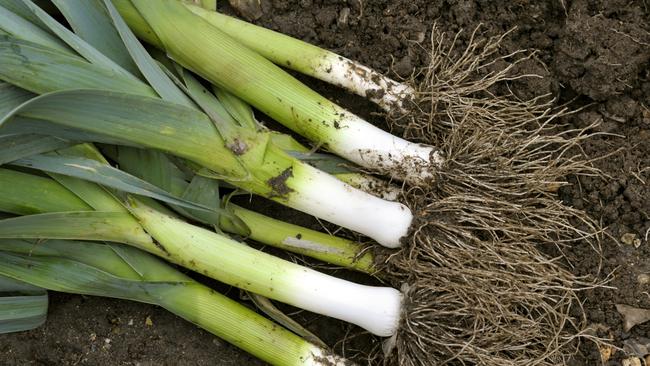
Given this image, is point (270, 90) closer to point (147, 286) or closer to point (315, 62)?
point (315, 62)

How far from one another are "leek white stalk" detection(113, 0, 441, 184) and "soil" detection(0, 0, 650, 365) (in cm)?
18

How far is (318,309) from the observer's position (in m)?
1.75

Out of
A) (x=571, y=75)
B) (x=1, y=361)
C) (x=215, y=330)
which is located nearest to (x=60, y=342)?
(x=1, y=361)

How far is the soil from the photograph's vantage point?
1829 mm

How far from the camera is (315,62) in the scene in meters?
1.84

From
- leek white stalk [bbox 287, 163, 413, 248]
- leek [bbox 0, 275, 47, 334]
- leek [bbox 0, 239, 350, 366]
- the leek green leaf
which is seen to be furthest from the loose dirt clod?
leek [bbox 0, 275, 47, 334]

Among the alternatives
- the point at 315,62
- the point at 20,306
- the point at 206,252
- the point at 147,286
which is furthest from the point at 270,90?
the point at 20,306

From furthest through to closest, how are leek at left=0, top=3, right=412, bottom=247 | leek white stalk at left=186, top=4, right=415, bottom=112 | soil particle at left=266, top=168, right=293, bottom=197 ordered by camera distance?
leek white stalk at left=186, top=4, right=415, bottom=112 → soil particle at left=266, top=168, right=293, bottom=197 → leek at left=0, top=3, right=412, bottom=247

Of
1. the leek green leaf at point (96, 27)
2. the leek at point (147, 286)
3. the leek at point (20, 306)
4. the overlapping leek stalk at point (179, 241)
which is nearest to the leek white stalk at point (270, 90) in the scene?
the leek green leaf at point (96, 27)

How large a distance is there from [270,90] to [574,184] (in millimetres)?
847

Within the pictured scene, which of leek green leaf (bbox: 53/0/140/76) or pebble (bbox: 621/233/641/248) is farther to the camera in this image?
pebble (bbox: 621/233/641/248)

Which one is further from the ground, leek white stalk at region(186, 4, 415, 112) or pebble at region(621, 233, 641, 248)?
leek white stalk at region(186, 4, 415, 112)

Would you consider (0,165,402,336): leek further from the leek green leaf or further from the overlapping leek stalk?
the leek green leaf

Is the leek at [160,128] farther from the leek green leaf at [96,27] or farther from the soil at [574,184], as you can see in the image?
the soil at [574,184]
